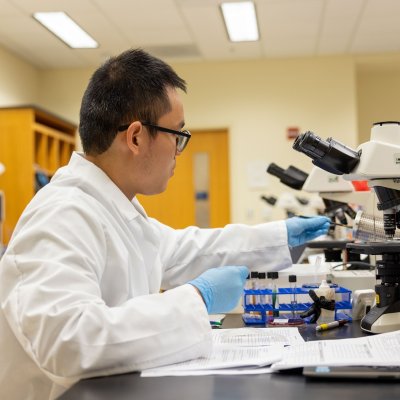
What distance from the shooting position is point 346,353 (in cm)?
95

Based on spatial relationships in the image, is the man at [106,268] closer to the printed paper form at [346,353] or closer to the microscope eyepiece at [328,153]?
the printed paper form at [346,353]

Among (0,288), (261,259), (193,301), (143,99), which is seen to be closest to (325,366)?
(193,301)

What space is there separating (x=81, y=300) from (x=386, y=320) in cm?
64

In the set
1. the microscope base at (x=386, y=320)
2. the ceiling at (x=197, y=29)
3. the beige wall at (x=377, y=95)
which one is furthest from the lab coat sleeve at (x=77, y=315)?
the beige wall at (x=377, y=95)

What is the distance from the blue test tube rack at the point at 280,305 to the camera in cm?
140

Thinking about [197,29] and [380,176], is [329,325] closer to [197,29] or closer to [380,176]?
[380,176]

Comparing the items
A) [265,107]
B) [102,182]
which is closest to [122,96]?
A: [102,182]

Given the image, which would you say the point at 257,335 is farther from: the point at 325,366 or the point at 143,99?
the point at 143,99

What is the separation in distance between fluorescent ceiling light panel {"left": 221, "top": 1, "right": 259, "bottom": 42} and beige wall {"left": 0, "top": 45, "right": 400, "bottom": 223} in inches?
32.5

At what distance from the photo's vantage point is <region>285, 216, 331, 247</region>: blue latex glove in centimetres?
168

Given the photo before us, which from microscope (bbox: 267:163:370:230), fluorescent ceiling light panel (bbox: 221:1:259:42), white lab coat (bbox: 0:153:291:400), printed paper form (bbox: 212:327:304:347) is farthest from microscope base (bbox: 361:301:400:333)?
fluorescent ceiling light panel (bbox: 221:1:259:42)

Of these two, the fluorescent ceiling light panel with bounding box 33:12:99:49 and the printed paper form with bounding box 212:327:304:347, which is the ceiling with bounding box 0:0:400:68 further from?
the printed paper form with bounding box 212:327:304:347

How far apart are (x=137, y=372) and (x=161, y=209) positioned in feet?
18.0

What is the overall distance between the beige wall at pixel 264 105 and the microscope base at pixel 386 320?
16.1ft
